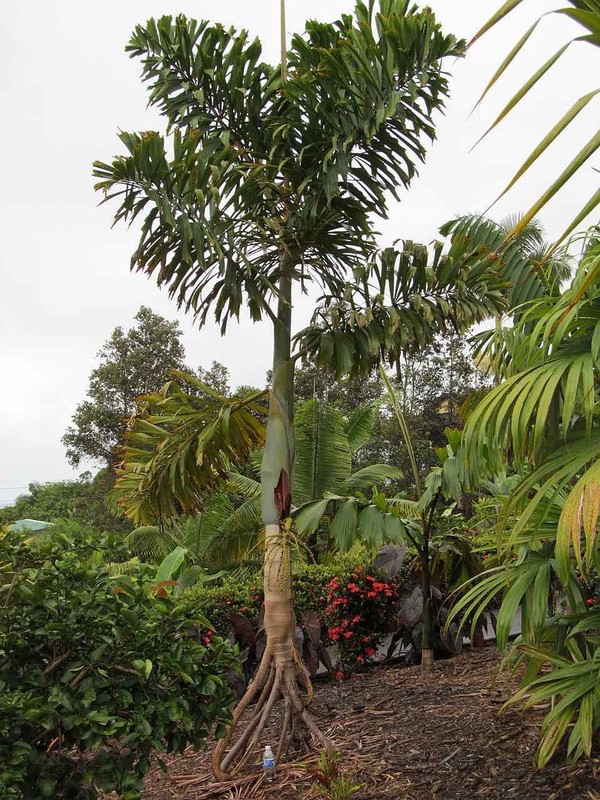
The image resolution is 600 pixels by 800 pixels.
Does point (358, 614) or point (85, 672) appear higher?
point (85, 672)

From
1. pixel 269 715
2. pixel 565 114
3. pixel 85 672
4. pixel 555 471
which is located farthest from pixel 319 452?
pixel 565 114

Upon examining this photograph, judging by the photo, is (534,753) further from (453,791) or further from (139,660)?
(139,660)

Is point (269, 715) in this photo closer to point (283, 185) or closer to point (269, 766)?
point (269, 766)

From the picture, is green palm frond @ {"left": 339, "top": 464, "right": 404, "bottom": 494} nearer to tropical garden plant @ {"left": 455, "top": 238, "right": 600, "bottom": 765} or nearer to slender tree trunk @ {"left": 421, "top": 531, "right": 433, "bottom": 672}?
slender tree trunk @ {"left": 421, "top": 531, "right": 433, "bottom": 672}

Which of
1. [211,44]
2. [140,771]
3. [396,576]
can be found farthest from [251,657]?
[211,44]

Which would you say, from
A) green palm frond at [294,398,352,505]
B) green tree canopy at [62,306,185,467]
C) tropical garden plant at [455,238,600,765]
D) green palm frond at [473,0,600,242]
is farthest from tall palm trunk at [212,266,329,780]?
green tree canopy at [62,306,185,467]

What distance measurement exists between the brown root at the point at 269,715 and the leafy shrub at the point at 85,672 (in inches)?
55.3

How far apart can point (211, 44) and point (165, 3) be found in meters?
0.73

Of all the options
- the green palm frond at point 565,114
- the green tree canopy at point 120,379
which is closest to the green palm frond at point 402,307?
the green palm frond at point 565,114

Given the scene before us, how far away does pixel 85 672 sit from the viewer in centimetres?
313

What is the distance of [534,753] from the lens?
4.10 metres

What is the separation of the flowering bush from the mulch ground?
3.40 ft

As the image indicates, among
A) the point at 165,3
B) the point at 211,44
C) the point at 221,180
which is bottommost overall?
the point at 221,180

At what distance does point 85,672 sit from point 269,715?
215 centimetres
